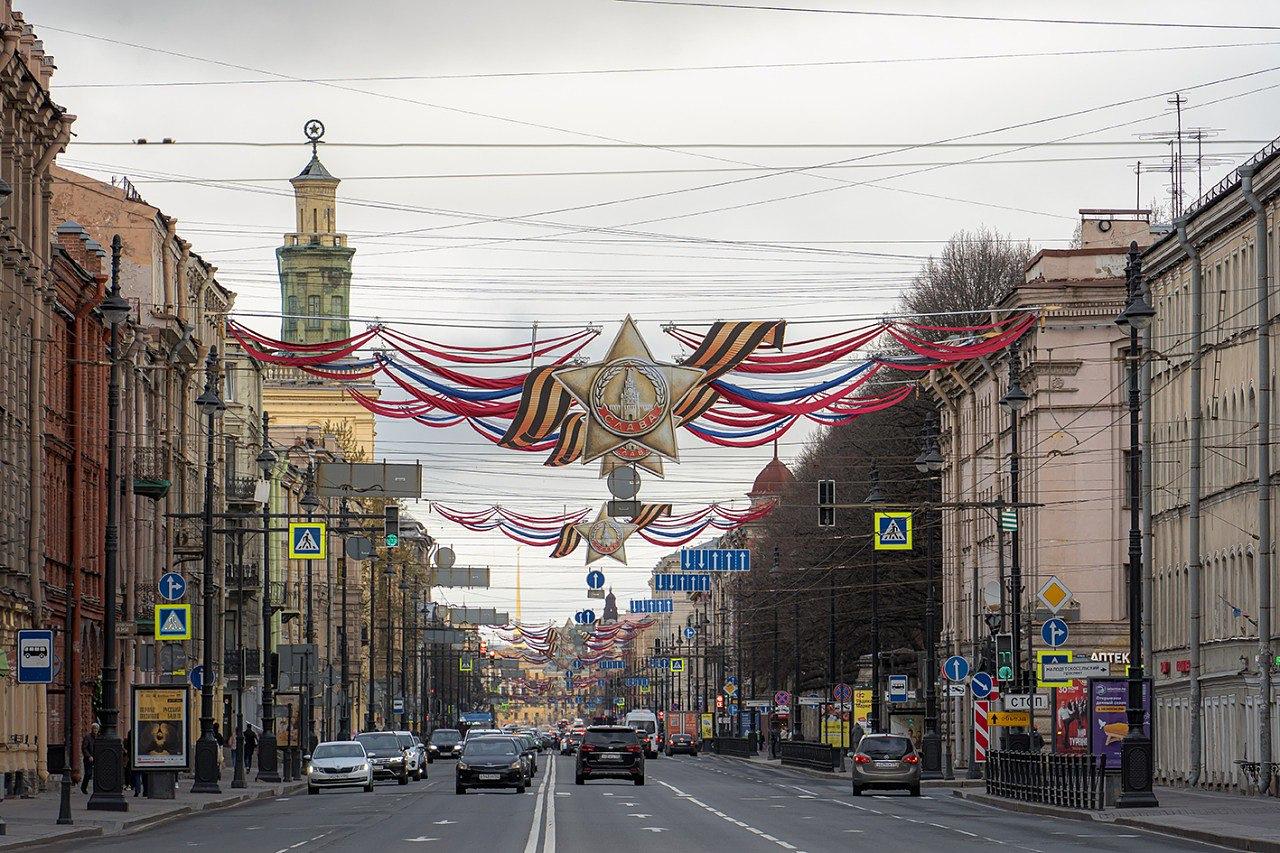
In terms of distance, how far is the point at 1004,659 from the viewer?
5559 cm

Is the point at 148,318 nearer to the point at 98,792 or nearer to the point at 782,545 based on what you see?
the point at 98,792

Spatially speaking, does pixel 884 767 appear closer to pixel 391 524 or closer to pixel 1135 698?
pixel 391 524

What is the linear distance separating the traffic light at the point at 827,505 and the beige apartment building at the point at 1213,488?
32.2ft

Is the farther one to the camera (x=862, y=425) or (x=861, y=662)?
(x=861, y=662)

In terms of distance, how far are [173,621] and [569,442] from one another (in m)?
10.9

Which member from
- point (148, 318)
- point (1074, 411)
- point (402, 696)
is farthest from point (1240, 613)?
point (402, 696)

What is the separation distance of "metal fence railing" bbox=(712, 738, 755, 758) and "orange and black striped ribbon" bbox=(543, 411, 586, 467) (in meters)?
75.8

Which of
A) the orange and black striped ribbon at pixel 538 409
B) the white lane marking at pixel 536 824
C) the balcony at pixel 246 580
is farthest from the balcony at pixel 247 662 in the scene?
the orange and black striped ribbon at pixel 538 409

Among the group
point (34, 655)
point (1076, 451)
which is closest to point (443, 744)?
point (1076, 451)

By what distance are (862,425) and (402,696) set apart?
117ft

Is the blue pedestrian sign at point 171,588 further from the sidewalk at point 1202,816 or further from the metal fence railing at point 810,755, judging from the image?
the metal fence railing at point 810,755

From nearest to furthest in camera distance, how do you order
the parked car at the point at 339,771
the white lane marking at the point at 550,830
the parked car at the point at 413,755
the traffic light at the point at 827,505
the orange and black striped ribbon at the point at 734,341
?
the white lane marking at the point at 550,830
the orange and black striped ribbon at the point at 734,341
the traffic light at the point at 827,505
the parked car at the point at 339,771
the parked car at the point at 413,755

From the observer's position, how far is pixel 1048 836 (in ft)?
109

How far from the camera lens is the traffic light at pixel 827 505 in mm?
47031
